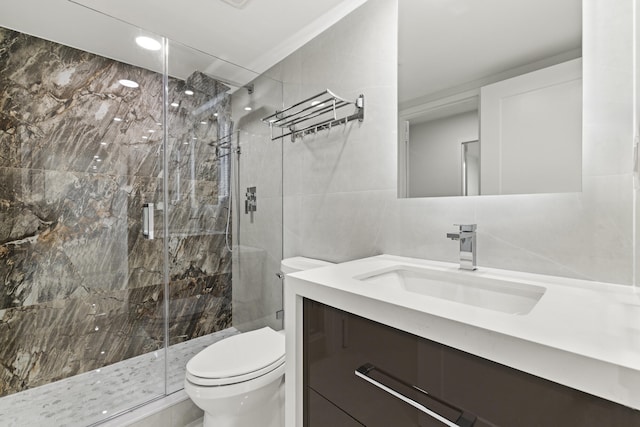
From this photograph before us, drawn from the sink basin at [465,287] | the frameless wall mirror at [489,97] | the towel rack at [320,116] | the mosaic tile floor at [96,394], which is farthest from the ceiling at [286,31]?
the mosaic tile floor at [96,394]

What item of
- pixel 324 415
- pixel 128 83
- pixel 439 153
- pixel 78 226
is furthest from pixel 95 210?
pixel 439 153

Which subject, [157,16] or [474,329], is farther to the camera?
[157,16]

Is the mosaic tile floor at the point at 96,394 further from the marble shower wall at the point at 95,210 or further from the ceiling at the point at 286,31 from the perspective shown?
the ceiling at the point at 286,31

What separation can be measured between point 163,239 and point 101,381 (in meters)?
0.92

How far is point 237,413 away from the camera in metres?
1.21

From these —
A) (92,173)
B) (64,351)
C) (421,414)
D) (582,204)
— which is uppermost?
(92,173)

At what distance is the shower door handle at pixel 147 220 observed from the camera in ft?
6.42

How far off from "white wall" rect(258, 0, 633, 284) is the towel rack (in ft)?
0.18

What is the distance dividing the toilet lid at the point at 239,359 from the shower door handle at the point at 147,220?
0.98 m

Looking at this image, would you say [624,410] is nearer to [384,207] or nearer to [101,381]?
[384,207]

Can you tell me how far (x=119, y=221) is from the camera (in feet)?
6.50

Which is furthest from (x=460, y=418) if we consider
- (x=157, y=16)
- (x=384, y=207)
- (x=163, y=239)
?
(x=157, y=16)

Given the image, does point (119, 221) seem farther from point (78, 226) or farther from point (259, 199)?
point (259, 199)

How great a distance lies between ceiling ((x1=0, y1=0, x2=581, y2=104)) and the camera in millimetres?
959
